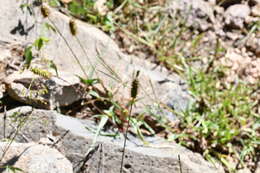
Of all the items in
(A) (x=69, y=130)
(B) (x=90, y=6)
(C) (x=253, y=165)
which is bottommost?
(C) (x=253, y=165)

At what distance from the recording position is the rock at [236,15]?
12.5ft

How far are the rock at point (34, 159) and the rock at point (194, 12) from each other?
6.69 feet

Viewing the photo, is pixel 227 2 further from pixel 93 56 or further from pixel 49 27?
pixel 49 27

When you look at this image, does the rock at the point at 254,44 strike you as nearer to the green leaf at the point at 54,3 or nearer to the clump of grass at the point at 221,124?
the clump of grass at the point at 221,124

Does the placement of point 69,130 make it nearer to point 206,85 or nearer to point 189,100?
point 189,100

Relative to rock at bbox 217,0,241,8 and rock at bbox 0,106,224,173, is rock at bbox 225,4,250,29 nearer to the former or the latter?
rock at bbox 217,0,241,8

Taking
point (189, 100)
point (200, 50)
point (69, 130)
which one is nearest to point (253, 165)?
point (189, 100)

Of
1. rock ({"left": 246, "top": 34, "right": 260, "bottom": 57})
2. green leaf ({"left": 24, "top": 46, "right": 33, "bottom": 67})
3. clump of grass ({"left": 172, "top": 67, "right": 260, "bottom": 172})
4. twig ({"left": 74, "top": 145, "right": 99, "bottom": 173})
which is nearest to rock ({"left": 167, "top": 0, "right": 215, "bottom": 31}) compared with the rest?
rock ({"left": 246, "top": 34, "right": 260, "bottom": 57})

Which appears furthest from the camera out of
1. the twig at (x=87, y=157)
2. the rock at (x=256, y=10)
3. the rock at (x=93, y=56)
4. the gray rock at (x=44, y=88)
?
the rock at (x=256, y=10)

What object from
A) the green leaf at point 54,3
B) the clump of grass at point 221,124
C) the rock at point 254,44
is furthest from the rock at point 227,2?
the green leaf at point 54,3

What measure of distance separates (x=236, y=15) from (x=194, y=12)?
16.3 inches

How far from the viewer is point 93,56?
9.89 feet

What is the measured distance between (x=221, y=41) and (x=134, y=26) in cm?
85

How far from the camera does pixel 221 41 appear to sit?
149 inches
